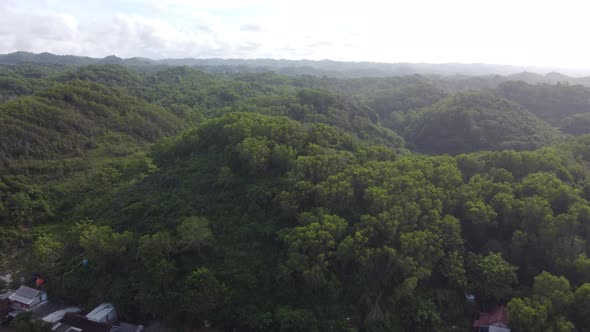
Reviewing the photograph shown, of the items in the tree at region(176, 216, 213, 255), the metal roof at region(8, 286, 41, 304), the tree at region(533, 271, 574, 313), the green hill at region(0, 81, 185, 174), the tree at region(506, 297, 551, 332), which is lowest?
the metal roof at region(8, 286, 41, 304)

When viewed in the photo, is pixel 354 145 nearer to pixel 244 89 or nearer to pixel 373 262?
pixel 373 262

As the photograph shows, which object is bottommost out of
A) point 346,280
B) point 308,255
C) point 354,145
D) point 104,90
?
point 346,280

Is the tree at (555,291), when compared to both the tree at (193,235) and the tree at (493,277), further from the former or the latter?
the tree at (193,235)

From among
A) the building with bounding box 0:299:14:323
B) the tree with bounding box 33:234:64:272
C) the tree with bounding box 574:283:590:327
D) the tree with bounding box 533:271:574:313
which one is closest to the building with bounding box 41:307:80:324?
the building with bounding box 0:299:14:323

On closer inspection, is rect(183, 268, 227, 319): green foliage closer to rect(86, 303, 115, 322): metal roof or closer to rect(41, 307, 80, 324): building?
rect(86, 303, 115, 322): metal roof

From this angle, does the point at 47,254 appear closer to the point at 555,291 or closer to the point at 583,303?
the point at 555,291

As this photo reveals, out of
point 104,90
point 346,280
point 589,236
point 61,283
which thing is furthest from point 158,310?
point 104,90

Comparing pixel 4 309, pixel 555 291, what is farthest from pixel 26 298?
pixel 555 291
